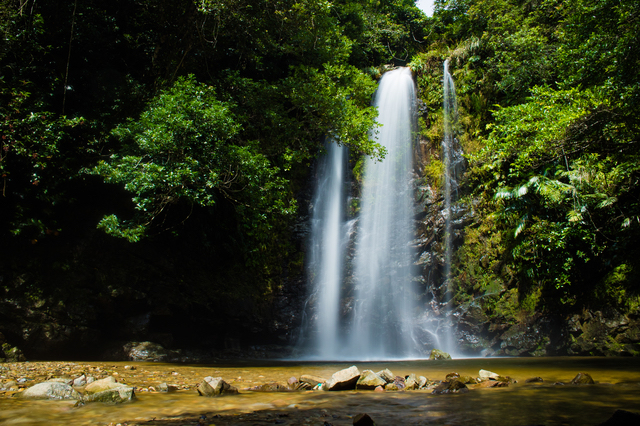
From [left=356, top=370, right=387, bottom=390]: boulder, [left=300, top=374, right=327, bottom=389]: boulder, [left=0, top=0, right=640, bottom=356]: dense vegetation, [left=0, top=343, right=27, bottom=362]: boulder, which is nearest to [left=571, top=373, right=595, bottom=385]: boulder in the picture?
[left=356, top=370, right=387, bottom=390]: boulder

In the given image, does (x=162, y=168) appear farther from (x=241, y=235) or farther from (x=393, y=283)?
(x=393, y=283)

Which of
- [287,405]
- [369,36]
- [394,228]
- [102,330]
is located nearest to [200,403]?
[287,405]

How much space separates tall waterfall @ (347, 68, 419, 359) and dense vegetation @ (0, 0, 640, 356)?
1610mm

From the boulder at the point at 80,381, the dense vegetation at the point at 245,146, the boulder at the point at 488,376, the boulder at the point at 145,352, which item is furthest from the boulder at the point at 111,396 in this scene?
the boulder at the point at 145,352

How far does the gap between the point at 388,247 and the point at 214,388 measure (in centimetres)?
1025

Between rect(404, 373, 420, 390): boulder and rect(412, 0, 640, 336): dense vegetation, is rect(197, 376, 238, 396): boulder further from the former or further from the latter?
rect(412, 0, 640, 336): dense vegetation

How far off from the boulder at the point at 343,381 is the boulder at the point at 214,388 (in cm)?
130

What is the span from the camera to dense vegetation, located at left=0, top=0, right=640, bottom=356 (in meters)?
8.31

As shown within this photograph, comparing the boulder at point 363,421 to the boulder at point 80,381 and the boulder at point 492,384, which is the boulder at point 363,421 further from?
the boulder at point 80,381

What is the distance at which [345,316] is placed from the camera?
1329cm

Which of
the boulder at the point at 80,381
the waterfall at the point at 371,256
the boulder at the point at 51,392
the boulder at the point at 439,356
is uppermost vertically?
the waterfall at the point at 371,256

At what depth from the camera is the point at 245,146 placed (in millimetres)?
11305

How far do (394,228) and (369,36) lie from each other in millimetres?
12732

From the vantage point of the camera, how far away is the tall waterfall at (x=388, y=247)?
41.7 feet
